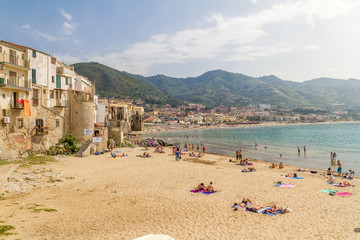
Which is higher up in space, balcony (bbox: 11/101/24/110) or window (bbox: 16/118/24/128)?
balcony (bbox: 11/101/24/110)

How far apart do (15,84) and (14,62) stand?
6.10ft

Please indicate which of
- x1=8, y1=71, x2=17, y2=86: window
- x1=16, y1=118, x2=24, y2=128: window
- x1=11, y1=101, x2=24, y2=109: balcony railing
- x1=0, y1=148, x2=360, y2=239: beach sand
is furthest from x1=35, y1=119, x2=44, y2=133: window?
x1=0, y1=148, x2=360, y2=239: beach sand

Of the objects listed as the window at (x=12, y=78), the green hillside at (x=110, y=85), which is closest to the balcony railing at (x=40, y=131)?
the window at (x=12, y=78)

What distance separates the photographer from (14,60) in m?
19.9

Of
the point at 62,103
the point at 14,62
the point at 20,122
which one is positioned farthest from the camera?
the point at 62,103

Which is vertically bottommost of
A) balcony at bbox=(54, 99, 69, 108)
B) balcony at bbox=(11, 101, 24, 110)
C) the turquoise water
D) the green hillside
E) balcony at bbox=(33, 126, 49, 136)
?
the turquoise water

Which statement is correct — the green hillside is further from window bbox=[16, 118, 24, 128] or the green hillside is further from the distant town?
window bbox=[16, 118, 24, 128]

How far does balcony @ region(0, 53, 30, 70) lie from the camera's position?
1875cm

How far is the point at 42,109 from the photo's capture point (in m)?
23.0

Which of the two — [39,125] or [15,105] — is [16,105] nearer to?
[15,105]

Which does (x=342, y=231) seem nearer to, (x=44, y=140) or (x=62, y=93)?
(x=44, y=140)

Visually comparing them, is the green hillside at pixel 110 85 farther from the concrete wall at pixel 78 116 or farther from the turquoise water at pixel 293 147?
the concrete wall at pixel 78 116

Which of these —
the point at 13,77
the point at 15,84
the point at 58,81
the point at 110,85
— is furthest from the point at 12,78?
the point at 110,85

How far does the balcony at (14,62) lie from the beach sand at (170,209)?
9.32 m
